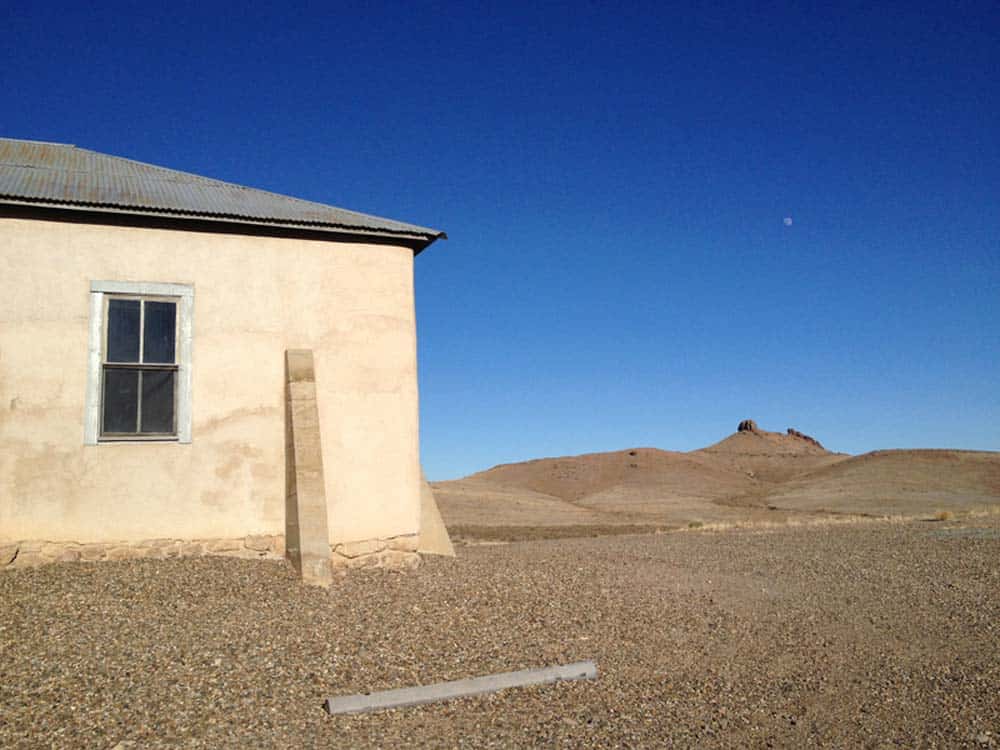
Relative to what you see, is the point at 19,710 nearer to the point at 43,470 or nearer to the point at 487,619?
the point at 487,619

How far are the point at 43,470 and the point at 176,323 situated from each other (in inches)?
86.5

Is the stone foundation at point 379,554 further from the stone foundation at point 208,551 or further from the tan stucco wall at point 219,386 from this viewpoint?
the tan stucco wall at point 219,386

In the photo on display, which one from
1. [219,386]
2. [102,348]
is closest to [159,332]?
[102,348]

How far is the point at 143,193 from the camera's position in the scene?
1030 cm

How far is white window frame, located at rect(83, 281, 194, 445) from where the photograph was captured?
9367 mm

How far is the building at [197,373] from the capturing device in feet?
30.1

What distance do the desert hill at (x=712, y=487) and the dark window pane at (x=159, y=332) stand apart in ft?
70.5

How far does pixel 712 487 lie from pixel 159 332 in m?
52.0

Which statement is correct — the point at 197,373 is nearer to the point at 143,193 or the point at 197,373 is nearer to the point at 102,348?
the point at 102,348

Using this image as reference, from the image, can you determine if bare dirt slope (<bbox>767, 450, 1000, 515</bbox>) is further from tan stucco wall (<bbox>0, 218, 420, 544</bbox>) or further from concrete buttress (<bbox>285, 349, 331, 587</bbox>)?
concrete buttress (<bbox>285, 349, 331, 587</bbox>)

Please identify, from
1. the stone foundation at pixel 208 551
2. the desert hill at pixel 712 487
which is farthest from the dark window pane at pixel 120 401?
the desert hill at pixel 712 487

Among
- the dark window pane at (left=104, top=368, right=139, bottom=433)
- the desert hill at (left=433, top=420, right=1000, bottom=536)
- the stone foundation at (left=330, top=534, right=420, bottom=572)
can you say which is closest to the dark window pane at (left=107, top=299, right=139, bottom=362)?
the dark window pane at (left=104, top=368, right=139, bottom=433)

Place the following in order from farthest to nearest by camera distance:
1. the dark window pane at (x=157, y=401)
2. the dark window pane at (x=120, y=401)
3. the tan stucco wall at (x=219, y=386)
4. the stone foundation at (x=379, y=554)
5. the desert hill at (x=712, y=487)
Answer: the desert hill at (x=712, y=487)
the stone foundation at (x=379, y=554)
the dark window pane at (x=157, y=401)
the dark window pane at (x=120, y=401)
the tan stucco wall at (x=219, y=386)

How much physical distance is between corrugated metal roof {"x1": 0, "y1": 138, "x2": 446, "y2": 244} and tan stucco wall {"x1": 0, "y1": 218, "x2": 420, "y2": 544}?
30 cm
